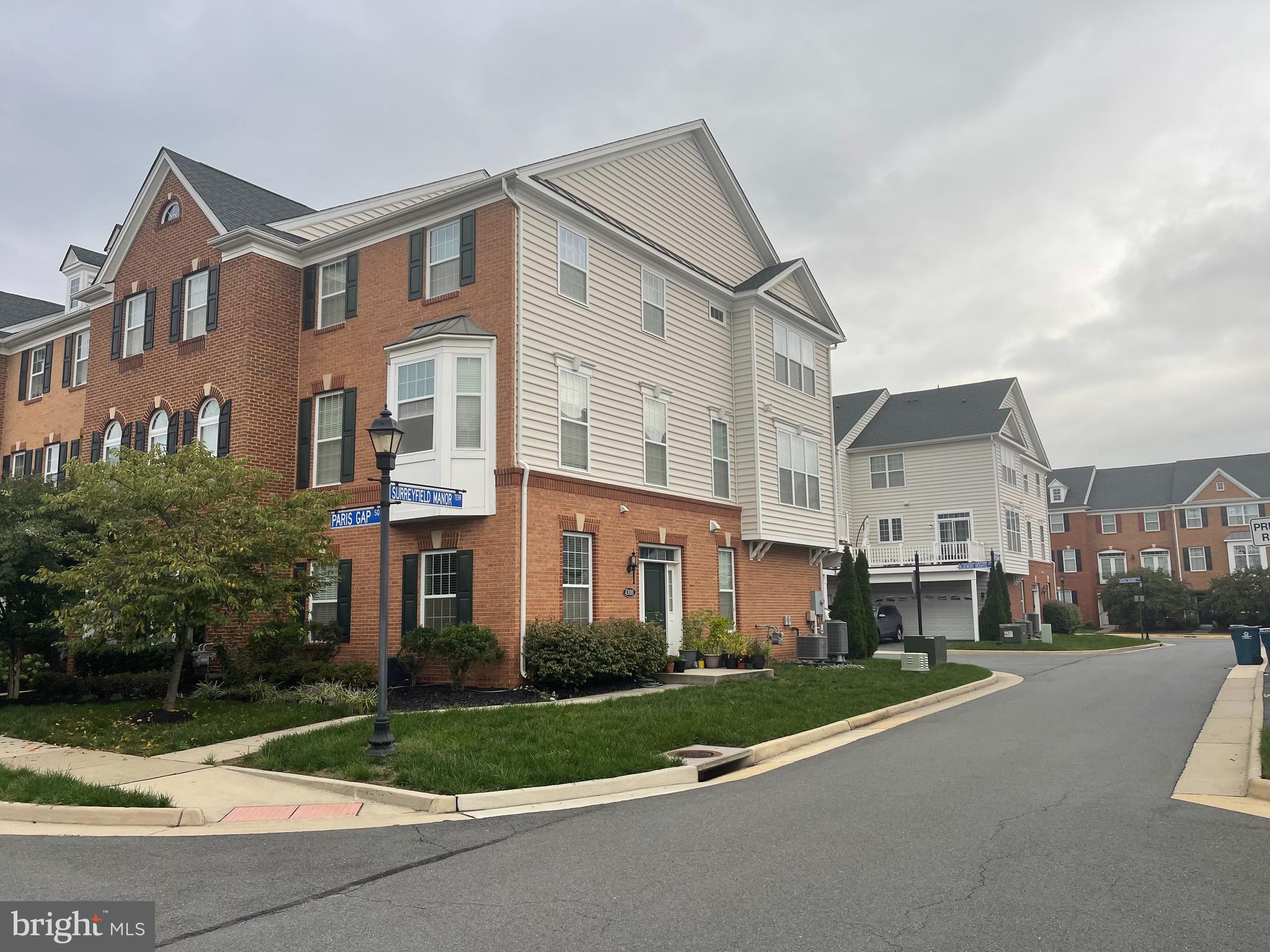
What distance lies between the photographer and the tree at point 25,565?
51.7 feet

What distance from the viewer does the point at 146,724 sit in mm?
13805

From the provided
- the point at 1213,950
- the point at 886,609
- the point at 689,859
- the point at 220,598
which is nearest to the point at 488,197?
the point at 220,598

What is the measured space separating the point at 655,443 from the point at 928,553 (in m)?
23.2

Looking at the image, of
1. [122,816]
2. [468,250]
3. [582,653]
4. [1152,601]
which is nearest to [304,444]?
[468,250]

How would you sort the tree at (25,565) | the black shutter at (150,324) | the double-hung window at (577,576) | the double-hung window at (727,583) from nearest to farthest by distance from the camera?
1. the tree at (25,565)
2. the double-hung window at (577,576)
3. the black shutter at (150,324)
4. the double-hung window at (727,583)

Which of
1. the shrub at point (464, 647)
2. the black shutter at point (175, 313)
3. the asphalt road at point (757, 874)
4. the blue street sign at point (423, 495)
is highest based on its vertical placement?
the black shutter at point (175, 313)

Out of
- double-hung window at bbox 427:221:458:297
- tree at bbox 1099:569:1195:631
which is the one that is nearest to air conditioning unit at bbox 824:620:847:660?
double-hung window at bbox 427:221:458:297

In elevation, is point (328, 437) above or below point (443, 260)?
below

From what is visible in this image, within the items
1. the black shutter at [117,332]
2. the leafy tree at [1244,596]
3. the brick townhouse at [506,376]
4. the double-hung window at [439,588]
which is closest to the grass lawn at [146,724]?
the brick townhouse at [506,376]

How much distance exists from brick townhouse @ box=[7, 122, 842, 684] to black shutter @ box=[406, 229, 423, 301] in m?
0.08

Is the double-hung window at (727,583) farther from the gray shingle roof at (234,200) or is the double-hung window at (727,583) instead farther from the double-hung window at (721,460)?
the gray shingle roof at (234,200)

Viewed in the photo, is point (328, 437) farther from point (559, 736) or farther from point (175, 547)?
point (559, 736)

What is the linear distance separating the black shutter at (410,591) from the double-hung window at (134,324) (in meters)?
10.1

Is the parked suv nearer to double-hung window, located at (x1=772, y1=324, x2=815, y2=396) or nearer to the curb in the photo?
double-hung window, located at (x1=772, y1=324, x2=815, y2=396)
